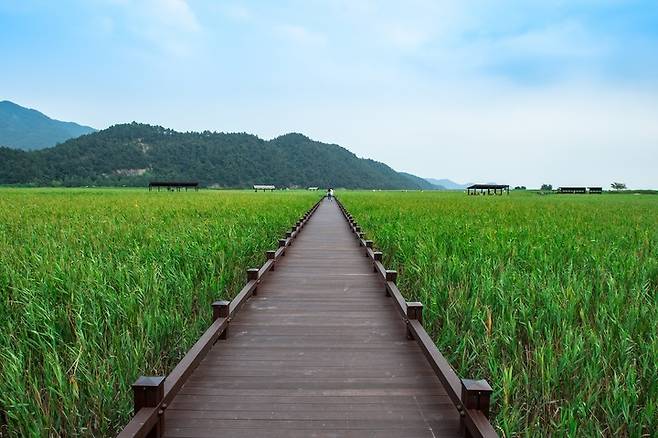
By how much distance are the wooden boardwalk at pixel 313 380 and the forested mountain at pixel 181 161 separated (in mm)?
99308

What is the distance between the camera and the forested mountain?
9200 cm

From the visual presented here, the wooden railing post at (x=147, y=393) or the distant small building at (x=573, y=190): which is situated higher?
the distant small building at (x=573, y=190)

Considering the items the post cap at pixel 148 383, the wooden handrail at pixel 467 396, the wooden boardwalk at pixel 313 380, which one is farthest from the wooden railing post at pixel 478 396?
the post cap at pixel 148 383

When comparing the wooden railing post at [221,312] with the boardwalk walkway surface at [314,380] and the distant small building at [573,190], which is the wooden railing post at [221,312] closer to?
the boardwalk walkway surface at [314,380]

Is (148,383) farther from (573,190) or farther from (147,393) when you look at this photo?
(573,190)

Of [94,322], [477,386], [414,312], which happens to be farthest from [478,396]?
[94,322]

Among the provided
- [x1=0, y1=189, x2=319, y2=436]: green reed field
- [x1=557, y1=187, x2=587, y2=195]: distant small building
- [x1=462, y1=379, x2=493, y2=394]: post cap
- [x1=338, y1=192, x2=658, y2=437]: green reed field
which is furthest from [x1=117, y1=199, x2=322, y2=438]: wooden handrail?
[x1=557, y1=187, x2=587, y2=195]: distant small building

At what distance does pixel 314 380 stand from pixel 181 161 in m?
121

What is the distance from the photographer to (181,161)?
4520 inches

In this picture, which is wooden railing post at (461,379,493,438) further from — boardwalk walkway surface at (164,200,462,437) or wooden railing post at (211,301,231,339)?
wooden railing post at (211,301,231,339)

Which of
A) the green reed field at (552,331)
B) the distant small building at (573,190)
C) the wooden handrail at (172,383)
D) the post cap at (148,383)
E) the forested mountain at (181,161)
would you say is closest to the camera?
the wooden handrail at (172,383)

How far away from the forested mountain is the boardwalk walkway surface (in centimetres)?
9932

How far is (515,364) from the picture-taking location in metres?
3.34

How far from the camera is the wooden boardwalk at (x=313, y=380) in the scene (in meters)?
2.53
